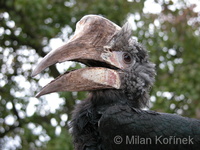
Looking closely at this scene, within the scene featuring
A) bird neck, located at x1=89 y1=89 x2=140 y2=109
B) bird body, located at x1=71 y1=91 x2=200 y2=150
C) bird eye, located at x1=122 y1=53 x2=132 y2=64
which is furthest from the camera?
bird eye, located at x1=122 y1=53 x2=132 y2=64

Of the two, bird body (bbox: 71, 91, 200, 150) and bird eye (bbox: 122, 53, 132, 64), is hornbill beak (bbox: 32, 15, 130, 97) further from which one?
bird body (bbox: 71, 91, 200, 150)

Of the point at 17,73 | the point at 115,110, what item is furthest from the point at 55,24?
the point at 115,110

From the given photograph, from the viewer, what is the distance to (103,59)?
415 cm

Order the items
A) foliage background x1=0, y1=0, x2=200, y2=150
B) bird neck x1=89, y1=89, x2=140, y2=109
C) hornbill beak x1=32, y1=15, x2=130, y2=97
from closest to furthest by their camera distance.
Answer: hornbill beak x1=32, y1=15, x2=130, y2=97
bird neck x1=89, y1=89, x2=140, y2=109
foliage background x1=0, y1=0, x2=200, y2=150

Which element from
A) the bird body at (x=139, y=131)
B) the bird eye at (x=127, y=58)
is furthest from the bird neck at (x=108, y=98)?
the bird eye at (x=127, y=58)

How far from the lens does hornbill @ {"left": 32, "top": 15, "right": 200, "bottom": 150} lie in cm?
363

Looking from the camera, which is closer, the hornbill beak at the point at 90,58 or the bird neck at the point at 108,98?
the hornbill beak at the point at 90,58

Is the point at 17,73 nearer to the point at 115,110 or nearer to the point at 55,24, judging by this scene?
the point at 55,24

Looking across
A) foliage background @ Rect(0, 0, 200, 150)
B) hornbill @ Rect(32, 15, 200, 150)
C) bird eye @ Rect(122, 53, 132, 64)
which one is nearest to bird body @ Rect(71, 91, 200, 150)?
hornbill @ Rect(32, 15, 200, 150)

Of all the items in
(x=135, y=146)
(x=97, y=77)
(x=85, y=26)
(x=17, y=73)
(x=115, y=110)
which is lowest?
(x=17, y=73)

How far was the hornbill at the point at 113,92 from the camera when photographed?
3.63 meters

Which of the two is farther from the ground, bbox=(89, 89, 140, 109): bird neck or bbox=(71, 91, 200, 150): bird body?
bbox=(89, 89, 140, 109): bird neck

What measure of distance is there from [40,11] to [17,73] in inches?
98.9

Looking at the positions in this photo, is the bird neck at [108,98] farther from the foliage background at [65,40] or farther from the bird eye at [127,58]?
the foliage background at [65,40]
